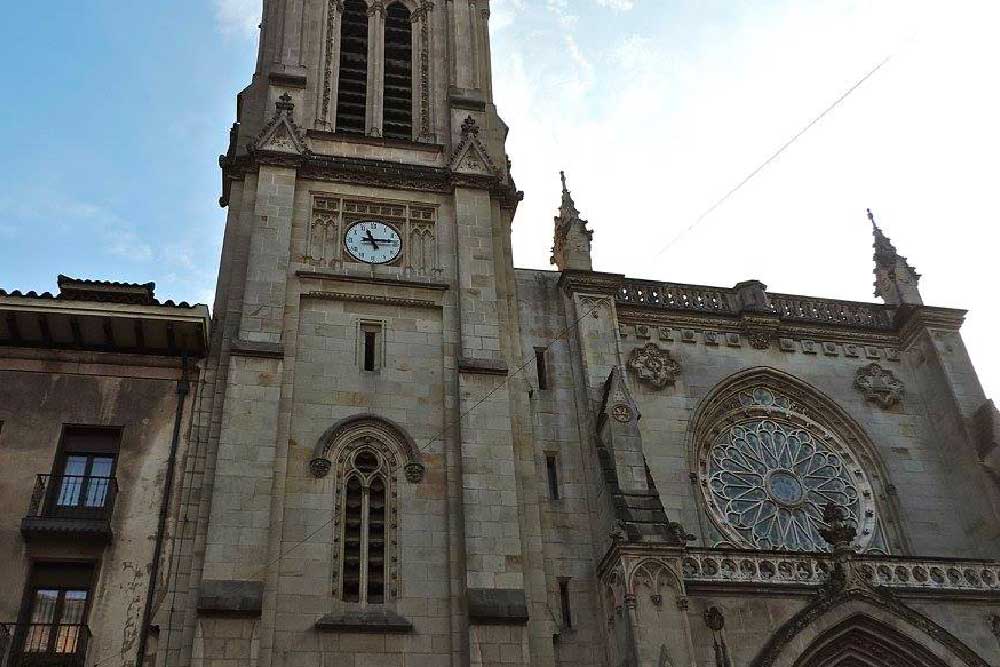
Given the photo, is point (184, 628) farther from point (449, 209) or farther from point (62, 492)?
point (449, 209)

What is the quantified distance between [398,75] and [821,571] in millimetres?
16911

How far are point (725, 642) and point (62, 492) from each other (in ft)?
40.7

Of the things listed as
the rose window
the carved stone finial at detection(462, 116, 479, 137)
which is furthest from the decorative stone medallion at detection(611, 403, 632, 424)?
the carved stone finial at detection(462, 116, 479, 137)

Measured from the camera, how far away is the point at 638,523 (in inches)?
752

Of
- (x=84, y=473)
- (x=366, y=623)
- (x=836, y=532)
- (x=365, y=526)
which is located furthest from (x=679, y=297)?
(x=84, y=473)

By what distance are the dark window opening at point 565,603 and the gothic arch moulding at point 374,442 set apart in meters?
3.44

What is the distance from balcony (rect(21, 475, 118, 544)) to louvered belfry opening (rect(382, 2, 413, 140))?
11.6 meters

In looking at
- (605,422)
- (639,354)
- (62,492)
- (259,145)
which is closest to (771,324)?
(639,354)

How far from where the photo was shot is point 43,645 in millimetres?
16672

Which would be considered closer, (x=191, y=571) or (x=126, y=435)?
(x=191, y=571)

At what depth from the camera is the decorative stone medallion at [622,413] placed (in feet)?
69.0

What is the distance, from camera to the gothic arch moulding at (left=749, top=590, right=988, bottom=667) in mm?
18625

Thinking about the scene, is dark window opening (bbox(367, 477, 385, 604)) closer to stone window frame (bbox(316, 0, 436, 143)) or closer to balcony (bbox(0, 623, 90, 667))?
balcony (bbox(0, 623, 90, 667))

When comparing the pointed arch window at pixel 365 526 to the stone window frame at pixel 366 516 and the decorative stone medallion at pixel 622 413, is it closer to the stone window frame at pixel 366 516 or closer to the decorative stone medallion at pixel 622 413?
the stone window frame at pixel 366 516
